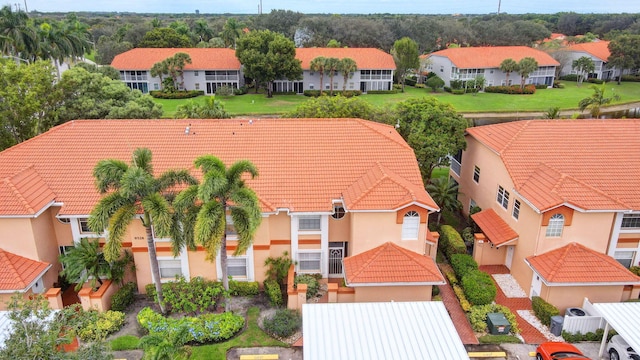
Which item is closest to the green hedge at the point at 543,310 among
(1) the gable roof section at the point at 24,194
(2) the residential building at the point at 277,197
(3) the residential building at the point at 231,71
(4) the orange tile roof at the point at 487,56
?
(2) the residential building at the point at 277,197

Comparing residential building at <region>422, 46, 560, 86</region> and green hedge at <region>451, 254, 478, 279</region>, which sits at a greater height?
residential building at <region>422, 46, 560, 86</region>

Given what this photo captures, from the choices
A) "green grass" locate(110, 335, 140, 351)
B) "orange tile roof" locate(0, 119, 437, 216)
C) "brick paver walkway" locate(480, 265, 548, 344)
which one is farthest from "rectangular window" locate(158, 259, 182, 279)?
"brick paver walkway" locate(480, 265, 548, 344)

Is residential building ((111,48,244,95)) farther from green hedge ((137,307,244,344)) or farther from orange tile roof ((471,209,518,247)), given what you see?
green hedge ((137,307,244,344))

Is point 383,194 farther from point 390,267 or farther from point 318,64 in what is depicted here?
point 318,64

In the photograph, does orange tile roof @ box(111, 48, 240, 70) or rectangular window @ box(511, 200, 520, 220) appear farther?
orange tile roof @ box(111, 48, 240, 70)

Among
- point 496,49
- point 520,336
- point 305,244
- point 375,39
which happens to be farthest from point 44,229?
point 375,39

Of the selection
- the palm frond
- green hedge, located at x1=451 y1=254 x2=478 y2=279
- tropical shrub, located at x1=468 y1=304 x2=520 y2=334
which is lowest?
tropical shrub, located at x1=468 y1=304 x2=520 y2=334

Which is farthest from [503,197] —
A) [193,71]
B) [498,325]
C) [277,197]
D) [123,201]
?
[193,71]
